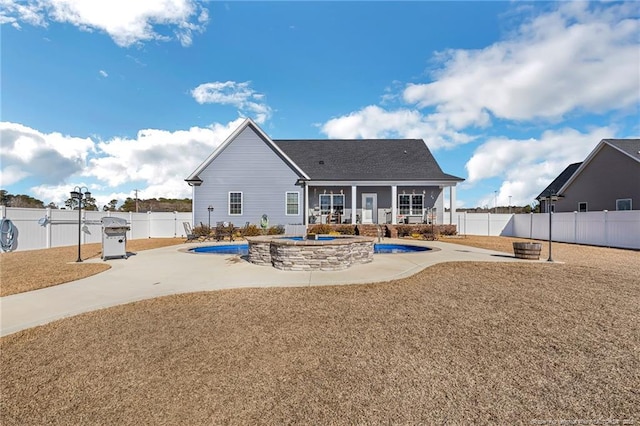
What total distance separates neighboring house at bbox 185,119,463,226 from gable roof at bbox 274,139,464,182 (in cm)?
8

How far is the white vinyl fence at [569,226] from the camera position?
15.6 meters

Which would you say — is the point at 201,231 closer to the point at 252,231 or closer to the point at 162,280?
the point at 252,231

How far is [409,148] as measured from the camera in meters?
25.4

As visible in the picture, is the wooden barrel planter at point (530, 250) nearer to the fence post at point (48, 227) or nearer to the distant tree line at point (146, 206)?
the fence post at point (48, 227)

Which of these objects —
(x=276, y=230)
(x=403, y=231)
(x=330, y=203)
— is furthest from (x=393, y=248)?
(x=330, y=203)

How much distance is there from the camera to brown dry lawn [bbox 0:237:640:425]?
280 centimetres

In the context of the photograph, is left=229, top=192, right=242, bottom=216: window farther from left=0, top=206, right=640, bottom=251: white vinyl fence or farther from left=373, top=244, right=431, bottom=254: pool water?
left=373, top=244, right=431, bottom=254: pool water

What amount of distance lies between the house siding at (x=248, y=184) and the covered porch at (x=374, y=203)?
2.24 meters

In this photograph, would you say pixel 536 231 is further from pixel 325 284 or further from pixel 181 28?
pixel 181 28

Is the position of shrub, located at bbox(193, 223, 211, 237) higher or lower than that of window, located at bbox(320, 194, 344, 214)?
lower

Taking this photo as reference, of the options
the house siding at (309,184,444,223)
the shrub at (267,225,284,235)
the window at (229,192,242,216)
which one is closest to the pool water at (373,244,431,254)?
the house siding at (309,184,444,223)

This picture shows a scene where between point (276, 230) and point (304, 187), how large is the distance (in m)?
3.94

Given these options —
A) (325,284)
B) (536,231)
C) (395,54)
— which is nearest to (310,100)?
(395,54)

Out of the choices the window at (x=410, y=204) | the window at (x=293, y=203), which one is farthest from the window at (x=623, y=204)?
the window at (x=293, y=203)
